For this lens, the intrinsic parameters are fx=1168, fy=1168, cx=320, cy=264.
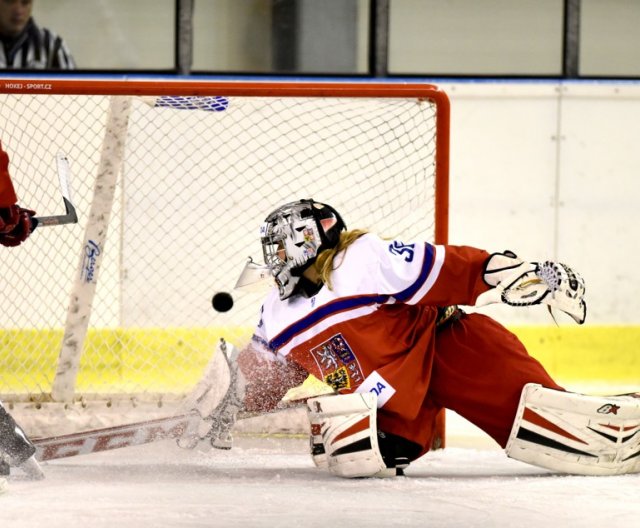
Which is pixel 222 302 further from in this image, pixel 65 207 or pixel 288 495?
pixel 288 495

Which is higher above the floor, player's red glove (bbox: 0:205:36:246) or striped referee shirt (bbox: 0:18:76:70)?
striped referee shirt (bbox: 0:18:76:70)

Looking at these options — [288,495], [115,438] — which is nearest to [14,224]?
[115,438]

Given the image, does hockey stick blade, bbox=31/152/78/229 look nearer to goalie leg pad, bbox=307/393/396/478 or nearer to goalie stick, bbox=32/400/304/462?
goalie stick, bbox=32/400/304/462

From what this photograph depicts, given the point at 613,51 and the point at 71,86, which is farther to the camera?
the point at 613,51

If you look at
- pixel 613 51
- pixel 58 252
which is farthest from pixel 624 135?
pixel 58 252

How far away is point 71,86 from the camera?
148 inches

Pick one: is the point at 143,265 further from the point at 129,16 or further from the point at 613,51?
the point at 613,51

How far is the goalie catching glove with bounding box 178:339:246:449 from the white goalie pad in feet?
2.55

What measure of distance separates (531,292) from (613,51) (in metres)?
3.17

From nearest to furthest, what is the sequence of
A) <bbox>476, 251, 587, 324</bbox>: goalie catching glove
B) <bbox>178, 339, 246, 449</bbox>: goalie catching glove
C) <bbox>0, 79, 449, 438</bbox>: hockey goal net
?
<bbox>476, 251, 587, 324</bbox>: goalie catching glove → <bbox>178, 339, 246, 449</bbox>: goalie catching glove → <bbox>0, 79, 449, 438</bbox>: hockey goal net

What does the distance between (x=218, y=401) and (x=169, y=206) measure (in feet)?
6.07

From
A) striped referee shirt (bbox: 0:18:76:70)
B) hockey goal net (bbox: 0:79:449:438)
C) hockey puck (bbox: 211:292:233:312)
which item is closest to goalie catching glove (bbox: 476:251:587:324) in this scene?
hockey goal net (bbox: 0:79:449:438)

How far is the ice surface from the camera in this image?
246 cm

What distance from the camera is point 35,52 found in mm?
5477
